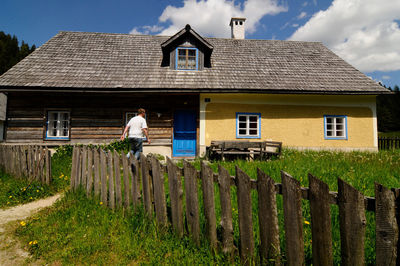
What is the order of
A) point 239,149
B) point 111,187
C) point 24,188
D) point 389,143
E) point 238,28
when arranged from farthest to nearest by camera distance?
point 238,28, point 389,143, point 239,149, point 24,188, point 111,187

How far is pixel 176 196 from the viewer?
2.53m

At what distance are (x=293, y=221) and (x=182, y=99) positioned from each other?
891 centimetres

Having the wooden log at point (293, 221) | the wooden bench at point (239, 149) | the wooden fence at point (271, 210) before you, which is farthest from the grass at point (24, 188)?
the wooden bench at point (239, 149)

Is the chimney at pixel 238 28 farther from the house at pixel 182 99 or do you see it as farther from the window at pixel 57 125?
the window at pixel 57 125

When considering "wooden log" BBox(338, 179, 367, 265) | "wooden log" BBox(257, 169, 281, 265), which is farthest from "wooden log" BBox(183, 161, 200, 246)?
"wooden log" BBox(338, 179, 367, 265)

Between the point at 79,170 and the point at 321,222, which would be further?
the point at 79,170

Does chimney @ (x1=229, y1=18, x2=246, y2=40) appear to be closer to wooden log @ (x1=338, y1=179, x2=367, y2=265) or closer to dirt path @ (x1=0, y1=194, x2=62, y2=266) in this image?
dirt path @ (x1=0, y1=194, x2=62, y2=266)

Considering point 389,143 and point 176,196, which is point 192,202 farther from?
point 389,143

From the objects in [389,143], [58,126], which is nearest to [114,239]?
[58,126]

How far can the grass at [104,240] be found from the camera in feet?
7.18

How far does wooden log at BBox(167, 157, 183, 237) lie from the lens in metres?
2.47

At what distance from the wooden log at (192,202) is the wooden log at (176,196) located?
106mm

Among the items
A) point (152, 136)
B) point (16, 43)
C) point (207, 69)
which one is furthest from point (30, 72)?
point (16, 43)

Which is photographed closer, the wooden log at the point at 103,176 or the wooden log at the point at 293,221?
the wooden log at the point at 293,221
